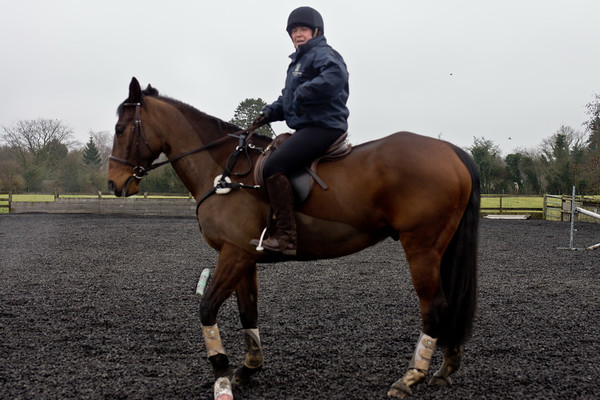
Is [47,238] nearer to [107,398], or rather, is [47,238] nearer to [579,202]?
[107,398]

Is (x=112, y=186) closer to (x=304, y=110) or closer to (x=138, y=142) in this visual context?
(x=138, y=142)

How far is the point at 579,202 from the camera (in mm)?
24953

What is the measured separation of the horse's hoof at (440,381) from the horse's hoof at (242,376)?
1464 mm

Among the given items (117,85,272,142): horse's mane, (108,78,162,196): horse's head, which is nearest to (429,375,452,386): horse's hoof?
(117,85,272,142): horse's mane

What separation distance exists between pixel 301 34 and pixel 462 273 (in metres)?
2.39

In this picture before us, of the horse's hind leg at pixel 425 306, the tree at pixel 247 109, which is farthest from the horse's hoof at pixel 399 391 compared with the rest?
the tree at pixel 247 109

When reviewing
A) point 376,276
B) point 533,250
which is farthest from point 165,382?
point 533,250

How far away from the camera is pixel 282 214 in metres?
3.71

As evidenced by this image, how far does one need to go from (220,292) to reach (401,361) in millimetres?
1942

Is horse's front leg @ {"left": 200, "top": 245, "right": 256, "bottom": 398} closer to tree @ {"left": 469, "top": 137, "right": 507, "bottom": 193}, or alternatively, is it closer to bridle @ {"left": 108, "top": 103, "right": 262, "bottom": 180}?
bridle @ {"left": 108, "top": 103, "right": 262, "bottom": 180}

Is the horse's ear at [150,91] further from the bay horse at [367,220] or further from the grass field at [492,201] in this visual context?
the grass field at [492,201]

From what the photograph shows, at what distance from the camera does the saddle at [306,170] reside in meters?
3.79

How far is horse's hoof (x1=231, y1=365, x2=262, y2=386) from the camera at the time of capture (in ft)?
13.1

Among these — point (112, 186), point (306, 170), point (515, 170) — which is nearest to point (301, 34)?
point (306, 170)
